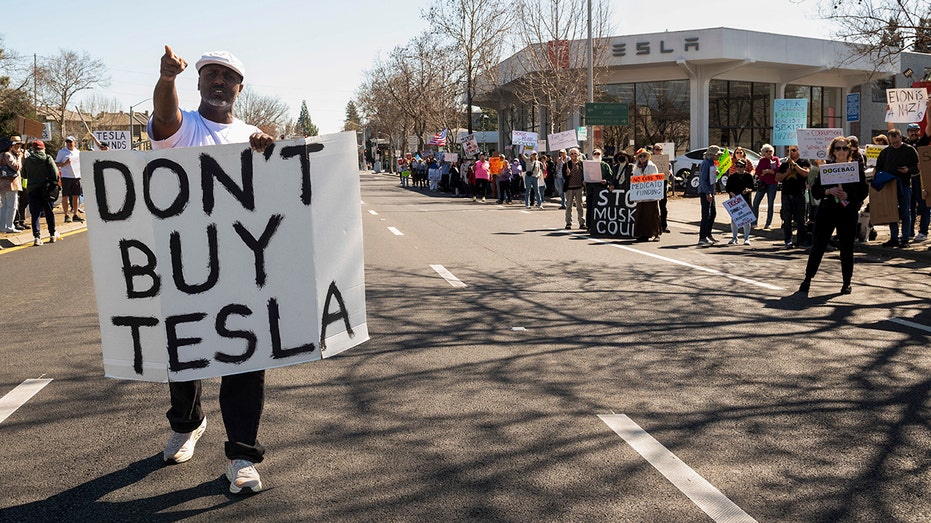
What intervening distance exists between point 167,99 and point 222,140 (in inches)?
15.8

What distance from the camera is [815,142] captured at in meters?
16.8

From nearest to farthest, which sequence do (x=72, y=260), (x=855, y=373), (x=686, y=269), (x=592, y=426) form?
(x=592, y=426) → (x=855, y=373) → (x=686, y=269) → (x=72, y=260)

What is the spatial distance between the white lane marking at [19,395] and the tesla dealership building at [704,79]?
36707mm

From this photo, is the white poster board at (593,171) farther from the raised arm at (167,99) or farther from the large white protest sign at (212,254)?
the raised arm at (167,99)

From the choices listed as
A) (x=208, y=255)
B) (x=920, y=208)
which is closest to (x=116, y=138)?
(x=920, y=208)

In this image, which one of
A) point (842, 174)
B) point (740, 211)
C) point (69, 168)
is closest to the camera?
point (842, 174)

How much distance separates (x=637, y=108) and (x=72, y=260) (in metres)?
37.1

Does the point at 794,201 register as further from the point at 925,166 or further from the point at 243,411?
the point at 243,411

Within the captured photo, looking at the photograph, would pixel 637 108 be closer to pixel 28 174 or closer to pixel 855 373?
pixel 28 174

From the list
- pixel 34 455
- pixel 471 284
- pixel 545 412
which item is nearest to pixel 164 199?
pixel 34 455

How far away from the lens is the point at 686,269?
12828 millimetres

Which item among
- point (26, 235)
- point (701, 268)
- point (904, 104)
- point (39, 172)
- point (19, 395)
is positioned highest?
point (904, 104)

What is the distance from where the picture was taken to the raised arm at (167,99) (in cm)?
395

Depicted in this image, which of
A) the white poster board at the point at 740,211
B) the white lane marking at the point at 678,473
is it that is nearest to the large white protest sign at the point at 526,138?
the white poster board at the point at 740,211
